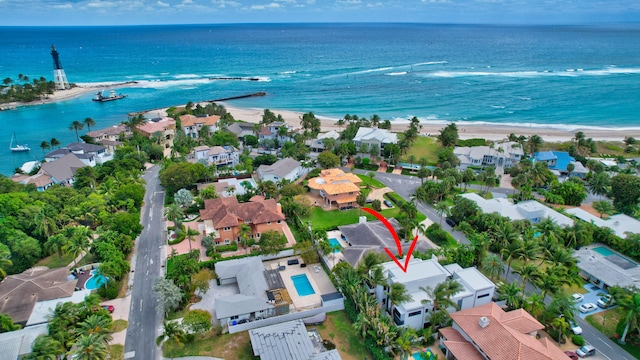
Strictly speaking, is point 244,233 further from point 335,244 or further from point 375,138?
point 375,138

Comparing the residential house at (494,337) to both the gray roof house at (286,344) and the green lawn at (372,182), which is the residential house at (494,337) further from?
the green lawn at (372,182)

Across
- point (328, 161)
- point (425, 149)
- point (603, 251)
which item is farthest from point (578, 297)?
point (425, 149)

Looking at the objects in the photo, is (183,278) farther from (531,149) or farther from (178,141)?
(531,149)

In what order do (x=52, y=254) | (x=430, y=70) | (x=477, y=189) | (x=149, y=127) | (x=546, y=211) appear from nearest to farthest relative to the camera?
(x=52, y=254)
(x=546, y=211)
(x=477, y=189)
(x=149, y=127)
(x=430, y=70)

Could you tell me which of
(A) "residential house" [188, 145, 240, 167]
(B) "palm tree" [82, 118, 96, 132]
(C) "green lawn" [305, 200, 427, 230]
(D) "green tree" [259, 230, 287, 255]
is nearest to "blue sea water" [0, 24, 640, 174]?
(B) "palm tree" [82, 118, 96, 132]

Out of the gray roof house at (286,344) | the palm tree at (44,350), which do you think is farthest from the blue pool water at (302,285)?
the palm tree at (44,350)

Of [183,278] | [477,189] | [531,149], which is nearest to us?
[183,278]

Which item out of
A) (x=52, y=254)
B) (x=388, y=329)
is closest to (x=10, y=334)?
(x=52, y=254)
